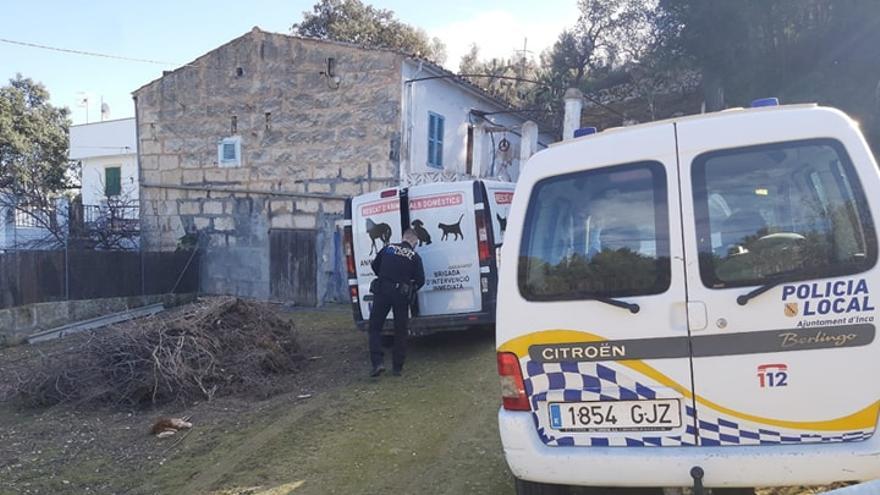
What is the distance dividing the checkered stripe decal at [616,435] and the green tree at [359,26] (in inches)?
1165

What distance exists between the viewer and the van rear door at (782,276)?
2.93 m

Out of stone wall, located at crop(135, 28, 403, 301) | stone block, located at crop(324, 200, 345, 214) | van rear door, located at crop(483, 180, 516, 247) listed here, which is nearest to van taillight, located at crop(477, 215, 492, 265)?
van rear door, located at crop(483, 180, 516, 247)

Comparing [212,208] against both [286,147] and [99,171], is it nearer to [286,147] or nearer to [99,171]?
[286,147]

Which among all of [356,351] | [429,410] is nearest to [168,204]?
[356,351]

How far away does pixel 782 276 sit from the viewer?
3.02 m

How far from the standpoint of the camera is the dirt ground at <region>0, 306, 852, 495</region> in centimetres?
498

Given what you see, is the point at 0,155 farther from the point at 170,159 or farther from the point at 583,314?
the point at 583,314

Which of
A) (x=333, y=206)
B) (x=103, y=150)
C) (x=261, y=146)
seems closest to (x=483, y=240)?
(x=333, y=206)

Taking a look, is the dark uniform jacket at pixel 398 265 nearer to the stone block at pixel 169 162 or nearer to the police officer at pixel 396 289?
the police officer at pixel 396 289

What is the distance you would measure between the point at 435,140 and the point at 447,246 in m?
8.86

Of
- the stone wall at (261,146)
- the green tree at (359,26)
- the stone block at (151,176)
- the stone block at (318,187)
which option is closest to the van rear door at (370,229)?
the stone wall at (261,146)

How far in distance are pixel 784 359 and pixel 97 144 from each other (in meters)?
35.7

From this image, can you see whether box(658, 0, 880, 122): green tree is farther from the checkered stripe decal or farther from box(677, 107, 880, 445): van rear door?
the checkered stripe decal

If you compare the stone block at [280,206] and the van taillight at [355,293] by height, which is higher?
the stone block at [280,206]
